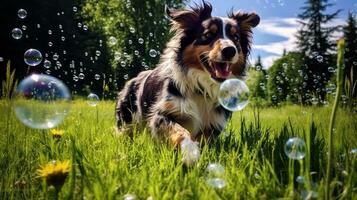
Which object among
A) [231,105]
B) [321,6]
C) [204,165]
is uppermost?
[321,6]

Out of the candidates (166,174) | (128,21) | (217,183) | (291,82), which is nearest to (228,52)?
(166,174)

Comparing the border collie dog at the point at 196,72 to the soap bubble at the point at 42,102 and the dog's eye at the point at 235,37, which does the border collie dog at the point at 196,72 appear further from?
the soap bubble at the point at 42,102

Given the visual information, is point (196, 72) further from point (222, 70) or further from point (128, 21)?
point (128, 21)

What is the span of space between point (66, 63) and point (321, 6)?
26703 mm

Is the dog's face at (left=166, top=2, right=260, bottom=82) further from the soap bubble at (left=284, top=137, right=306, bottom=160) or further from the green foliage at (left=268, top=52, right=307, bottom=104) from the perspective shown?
the soap bubble at (left=284, top=137, right=306, bottom=160)

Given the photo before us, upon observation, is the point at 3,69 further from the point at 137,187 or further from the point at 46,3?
the point at 137,187

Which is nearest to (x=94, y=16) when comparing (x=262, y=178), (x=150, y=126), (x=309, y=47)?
(x=309, y=47)

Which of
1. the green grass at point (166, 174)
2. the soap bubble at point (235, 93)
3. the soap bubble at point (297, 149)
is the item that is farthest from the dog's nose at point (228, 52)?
the soap bubble at point (297, 149)

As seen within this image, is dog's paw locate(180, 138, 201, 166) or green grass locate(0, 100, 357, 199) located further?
dog's paw locate(180, 138, 201, 166)

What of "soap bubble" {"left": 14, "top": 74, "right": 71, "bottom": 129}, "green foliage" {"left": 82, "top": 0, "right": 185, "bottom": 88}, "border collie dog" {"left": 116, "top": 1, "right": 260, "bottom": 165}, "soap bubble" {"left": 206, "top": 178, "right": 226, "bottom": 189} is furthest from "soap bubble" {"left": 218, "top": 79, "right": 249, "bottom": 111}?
"green foliage" {"left": 82, "top": 0, "right": 185, "bottom": 88}

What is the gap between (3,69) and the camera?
75.2 feet

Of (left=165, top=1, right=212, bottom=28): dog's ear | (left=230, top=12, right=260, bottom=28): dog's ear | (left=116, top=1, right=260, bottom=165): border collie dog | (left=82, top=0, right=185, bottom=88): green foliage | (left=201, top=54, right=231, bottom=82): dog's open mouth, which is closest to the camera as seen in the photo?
(left=116, top=1, right=260, bottom=165): border collie dog

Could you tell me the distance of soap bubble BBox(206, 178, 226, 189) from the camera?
2312 millimetres

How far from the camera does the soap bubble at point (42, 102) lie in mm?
3818
